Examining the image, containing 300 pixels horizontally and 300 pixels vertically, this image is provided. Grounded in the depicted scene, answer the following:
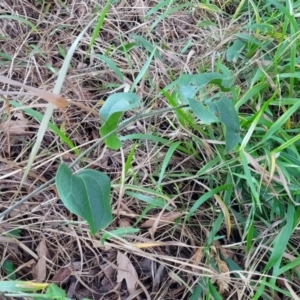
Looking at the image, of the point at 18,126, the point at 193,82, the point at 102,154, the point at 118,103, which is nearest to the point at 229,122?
the point at 193,82

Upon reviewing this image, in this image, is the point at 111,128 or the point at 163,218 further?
the point at 163,218

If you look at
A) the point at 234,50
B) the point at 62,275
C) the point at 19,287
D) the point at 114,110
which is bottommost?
the point at 62,275

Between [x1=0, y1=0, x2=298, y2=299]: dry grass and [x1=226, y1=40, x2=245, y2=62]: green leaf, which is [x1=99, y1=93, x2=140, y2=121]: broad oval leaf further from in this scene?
[x1=226, y1=40, x2=245, y2=62]: green leaf

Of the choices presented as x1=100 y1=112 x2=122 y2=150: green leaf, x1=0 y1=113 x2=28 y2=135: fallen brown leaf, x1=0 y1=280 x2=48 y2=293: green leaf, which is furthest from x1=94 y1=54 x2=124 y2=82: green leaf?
x1=0 y1=280 x2=48 y2=293: green leaf

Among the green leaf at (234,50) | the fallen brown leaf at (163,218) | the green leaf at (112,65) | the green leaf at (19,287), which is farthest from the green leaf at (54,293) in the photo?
the green leaf at (234,50)

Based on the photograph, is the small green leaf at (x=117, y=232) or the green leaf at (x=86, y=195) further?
the small green leaf at (x=117, y=232)

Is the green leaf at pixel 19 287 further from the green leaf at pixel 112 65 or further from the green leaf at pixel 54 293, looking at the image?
the green leaf at pixel 112 65

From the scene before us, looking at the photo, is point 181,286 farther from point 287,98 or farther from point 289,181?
point 287,98

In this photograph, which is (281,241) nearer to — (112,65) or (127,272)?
(127,272)
